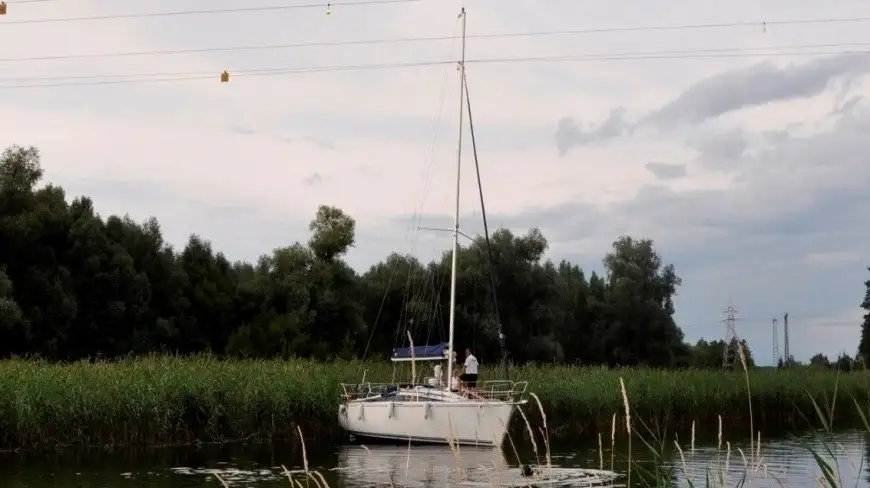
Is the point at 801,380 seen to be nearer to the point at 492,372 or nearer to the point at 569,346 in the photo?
the point at 492,372

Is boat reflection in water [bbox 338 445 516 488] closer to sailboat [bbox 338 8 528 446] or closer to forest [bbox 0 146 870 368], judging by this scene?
sailboat [bbox 338 8 528 446]

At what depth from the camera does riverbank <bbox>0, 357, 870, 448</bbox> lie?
2423 centimetres

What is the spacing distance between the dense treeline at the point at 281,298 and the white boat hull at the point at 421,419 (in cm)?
1491

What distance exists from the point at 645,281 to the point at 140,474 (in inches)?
2405

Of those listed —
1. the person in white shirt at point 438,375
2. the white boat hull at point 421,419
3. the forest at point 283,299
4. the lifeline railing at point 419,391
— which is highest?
the forest at point 283,299

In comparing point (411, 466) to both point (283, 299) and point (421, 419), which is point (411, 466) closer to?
point (421, 419)

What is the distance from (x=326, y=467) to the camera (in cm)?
2355

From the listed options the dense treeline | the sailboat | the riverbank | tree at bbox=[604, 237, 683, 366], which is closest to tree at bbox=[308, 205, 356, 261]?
the dense treeline

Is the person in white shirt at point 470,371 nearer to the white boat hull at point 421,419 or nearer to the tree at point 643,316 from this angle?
the white boat hull at point 421,419

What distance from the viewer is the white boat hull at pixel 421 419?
27.9 meters

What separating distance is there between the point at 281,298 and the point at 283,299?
0.44 ft

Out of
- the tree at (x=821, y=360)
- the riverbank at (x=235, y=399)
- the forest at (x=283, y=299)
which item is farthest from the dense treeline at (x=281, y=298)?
the riverbank at (x=235, y=399)

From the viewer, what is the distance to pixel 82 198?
57.2 meters

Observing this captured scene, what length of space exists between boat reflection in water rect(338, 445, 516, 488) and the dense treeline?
1644 centimetres
